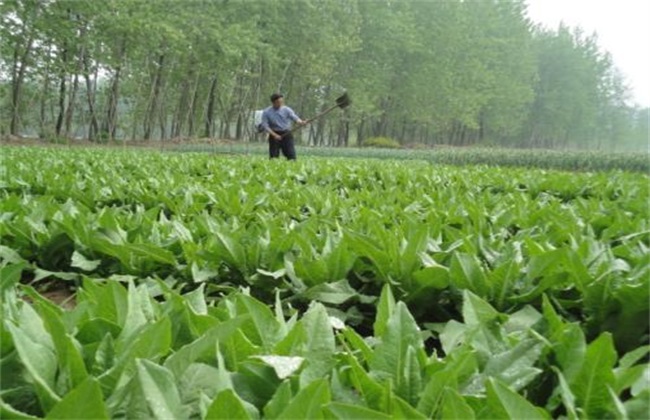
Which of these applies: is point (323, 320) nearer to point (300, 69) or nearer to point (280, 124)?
point (280, 124)

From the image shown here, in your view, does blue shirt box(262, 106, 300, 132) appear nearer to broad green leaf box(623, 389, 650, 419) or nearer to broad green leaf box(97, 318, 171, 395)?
broad green leaf box(97, 318, 171, 395)

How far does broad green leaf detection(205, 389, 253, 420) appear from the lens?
2.30 feet

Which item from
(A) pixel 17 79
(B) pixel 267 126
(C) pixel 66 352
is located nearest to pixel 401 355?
(C) pixel 66 352

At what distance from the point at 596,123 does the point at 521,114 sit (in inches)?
685

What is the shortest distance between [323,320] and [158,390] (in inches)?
15.1

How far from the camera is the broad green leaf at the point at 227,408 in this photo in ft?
2.30

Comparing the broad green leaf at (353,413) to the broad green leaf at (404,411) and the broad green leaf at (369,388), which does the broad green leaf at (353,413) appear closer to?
the broad green leaf at (404,411)

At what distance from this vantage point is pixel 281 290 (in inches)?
67.1

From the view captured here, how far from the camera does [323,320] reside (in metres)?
1.09

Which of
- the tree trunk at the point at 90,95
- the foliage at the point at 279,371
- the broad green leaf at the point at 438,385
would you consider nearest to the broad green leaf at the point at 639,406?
the foliage at the point at 279,371

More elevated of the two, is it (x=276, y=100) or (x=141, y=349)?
(x=276, y=100)

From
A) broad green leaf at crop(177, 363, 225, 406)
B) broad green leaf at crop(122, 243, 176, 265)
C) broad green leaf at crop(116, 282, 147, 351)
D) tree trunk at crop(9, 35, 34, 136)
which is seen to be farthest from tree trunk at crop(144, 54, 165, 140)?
broad green leaf at crop(177, 363, 225, 406)

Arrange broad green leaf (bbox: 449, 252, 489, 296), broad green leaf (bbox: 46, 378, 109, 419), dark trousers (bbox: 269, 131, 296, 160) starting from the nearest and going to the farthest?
1. broad green leaf (bbox: 46, 378, 109, 419)
2. broad green leaf (bbox: 449, 252, 489, 296)
3. dark trousers (bbox: 269, 131, 296, 160)

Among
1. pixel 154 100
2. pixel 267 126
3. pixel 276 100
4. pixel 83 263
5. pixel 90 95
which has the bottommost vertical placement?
pixel 83 263
